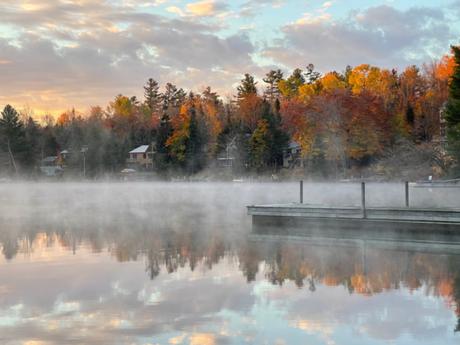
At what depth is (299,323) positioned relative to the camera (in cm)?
899

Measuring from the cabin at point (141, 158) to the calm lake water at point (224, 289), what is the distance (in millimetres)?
78175

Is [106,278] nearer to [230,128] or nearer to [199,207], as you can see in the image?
[199,207]

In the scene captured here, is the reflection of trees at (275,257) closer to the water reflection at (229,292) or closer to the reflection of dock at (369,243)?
the water reflection at (229,292)

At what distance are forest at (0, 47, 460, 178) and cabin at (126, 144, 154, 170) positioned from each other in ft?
2.94

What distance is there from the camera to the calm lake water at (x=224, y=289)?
336 inches

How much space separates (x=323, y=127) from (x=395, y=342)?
65.0 m

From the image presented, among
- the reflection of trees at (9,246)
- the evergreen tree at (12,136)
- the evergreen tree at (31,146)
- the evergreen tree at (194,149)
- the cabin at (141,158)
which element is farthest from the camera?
the cabin at (141,158)

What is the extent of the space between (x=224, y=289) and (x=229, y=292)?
0.90 ft

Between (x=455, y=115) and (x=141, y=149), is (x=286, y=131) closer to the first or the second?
(x=141, y=149)

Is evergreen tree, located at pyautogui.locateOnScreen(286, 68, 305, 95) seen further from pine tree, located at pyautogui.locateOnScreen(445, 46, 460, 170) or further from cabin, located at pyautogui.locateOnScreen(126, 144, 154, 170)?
pine tree, located at pyautogui.locateOnScreen(445, 46, 460, 170)

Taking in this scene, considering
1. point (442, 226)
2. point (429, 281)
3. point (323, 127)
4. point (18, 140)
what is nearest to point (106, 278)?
point (429, 281)

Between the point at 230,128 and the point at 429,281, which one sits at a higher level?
the point at 230,128

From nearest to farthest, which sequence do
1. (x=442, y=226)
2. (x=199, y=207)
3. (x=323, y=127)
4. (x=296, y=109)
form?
(x=442, y=226), (x=199, y=207), (x=323, y=127), (x=296, y=109)

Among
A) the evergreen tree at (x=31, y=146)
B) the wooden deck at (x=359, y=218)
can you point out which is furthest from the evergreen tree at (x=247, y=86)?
the wooden deck at (x=359, y=218)
